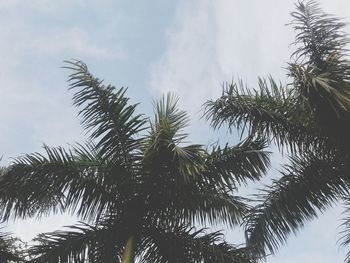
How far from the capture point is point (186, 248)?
10.1 meters

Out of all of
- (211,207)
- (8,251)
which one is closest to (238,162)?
(211,207)

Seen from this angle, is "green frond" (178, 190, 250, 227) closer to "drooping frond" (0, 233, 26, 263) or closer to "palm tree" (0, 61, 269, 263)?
"palm tree" (0, 61, 269, 263)

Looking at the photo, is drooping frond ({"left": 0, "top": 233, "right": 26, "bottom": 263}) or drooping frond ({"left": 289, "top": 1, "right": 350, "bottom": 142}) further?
drooping frond ({"left": 0, "top": 233, "right": 26, "bottom": 263})

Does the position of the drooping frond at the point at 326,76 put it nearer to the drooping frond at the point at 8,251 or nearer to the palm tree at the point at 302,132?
the palm tree at the point at 302,132

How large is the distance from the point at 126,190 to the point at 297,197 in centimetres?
307

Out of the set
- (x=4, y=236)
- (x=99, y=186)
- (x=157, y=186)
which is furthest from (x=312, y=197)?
(x=4, y=236)

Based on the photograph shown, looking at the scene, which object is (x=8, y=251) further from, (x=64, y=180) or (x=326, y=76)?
(x=326, y=76)

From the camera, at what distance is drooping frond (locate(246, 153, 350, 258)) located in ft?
33.5

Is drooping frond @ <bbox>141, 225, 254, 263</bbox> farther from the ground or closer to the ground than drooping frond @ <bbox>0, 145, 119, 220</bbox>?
closer to the ground

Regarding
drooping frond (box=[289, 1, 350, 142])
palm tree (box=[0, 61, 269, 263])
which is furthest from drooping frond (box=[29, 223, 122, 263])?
drooping frond (box=[289, 1, 350, 142])

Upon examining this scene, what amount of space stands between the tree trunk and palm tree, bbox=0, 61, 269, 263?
2cm

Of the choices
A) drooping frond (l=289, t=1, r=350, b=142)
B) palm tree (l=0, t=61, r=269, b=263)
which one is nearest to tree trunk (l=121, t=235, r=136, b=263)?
palm tree (l=0, t=61, r=269, b=263)

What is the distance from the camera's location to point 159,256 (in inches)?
408

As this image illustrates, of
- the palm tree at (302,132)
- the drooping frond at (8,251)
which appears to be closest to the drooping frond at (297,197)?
the palm tree at (302,132)
